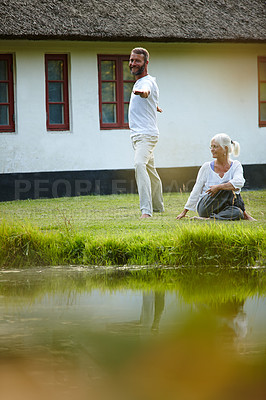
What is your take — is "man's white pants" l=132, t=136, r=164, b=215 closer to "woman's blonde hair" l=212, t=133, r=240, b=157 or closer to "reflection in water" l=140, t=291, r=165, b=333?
"woman's blonde hair" l=212, t=133, r=240, b=157

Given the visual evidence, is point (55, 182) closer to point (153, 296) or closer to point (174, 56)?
point (174, 56)

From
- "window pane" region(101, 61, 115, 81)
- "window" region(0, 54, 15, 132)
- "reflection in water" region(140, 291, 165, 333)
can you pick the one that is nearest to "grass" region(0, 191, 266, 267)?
"reflection in water" region(140, 291, 165, 333)

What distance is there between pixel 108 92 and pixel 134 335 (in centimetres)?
1061

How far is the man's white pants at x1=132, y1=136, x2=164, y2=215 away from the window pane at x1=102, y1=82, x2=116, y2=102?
489 centimetres

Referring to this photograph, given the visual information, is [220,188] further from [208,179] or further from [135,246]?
[135,246]

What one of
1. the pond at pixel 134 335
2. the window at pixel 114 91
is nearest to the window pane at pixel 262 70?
the window at pixel 114 91

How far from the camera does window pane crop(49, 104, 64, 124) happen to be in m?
13.7

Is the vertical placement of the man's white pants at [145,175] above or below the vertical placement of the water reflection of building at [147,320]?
above

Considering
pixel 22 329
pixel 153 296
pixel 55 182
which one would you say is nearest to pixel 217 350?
pixel 22 329

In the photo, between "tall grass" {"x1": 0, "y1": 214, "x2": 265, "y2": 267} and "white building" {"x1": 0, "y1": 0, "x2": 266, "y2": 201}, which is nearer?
"tall grass" {"x1": 0, "y1": 214, "x2": 265, "y2": 267}

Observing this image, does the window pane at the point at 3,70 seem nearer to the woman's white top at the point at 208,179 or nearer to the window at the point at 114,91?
the window at the point at 114,91

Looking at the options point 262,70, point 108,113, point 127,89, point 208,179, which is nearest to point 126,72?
point 127,89

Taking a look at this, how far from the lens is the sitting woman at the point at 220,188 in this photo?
8.08 metres

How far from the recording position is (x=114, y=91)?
14.2 metres
